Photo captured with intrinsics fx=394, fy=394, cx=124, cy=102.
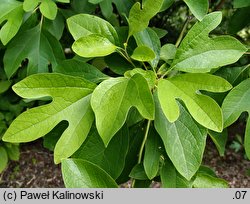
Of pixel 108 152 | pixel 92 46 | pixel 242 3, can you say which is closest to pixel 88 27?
pixel 92 46

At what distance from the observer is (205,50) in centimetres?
81

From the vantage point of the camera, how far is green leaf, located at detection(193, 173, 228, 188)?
93 cm

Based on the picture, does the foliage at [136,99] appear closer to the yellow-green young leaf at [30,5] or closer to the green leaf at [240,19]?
the yellow-green young leaf at [30,5]

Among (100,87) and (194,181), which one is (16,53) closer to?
(100,87)

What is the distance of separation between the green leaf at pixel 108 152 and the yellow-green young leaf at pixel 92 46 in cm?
17

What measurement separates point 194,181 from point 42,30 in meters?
0.58

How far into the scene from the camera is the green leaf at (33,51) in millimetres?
1076

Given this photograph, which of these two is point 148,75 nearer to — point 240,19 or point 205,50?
point 205,50

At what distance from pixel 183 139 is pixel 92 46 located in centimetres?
27

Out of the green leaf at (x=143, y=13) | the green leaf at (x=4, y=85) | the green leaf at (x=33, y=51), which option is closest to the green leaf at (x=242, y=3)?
the green leaf at (x=143, y=13)

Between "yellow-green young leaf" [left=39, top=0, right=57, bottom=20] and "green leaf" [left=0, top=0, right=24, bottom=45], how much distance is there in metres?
0.06

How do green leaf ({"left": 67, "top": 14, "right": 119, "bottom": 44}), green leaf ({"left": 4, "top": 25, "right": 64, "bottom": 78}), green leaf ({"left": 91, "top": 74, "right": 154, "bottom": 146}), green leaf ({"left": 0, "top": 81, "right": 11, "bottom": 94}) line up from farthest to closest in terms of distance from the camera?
green leaf ({"left": 0, "top": 81, "right": 11, "bottom": 94}), green leaf ({"left": 4, "top": 25, "right": 64, "bottom": 78}), green leaf ({"left": 67, "top": 14, "right": 119, "bottom": 44}), green leaf ({"left": 91, "top": 74, "right": 154, "bottom": 146})

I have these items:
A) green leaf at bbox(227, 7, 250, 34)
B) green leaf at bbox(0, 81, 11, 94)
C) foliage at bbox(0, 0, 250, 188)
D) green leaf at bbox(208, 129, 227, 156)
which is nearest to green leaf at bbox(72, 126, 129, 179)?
foliage at bbox(0, 0, 250, 188)

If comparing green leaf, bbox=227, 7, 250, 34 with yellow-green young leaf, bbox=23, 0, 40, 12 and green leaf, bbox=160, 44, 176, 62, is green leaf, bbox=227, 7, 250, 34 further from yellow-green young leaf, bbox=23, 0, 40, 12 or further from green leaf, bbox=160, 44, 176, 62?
yellow-green young leaf, bbox=23, 0, 40, 12
